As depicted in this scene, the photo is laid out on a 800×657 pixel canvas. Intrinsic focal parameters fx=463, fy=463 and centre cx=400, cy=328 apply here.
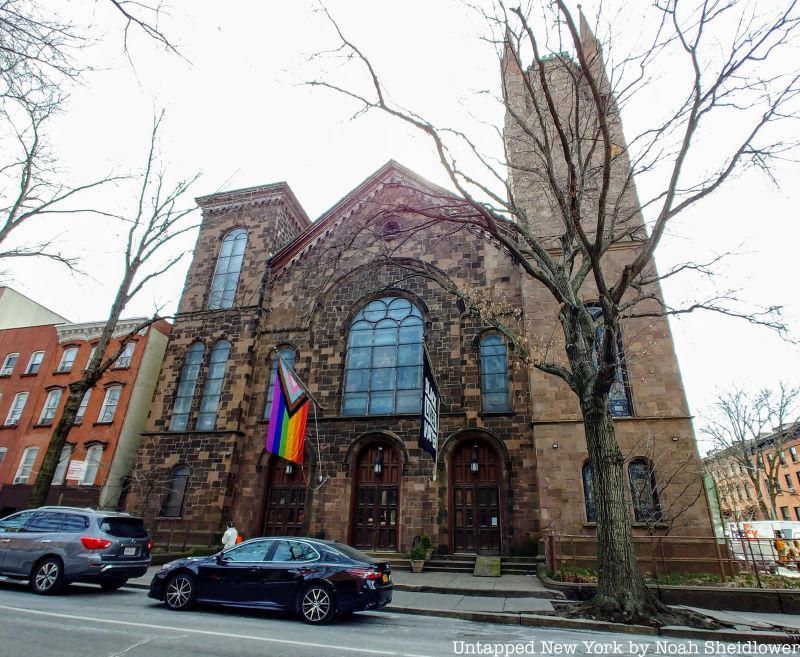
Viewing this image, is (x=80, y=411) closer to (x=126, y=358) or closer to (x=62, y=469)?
(x=62, y=469)

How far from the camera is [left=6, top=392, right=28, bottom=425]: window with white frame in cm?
2472

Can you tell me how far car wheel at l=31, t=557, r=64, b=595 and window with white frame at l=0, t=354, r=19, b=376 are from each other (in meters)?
22.9

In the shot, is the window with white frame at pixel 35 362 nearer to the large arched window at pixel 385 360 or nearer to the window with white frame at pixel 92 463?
the window with white frame at pixel 92 463

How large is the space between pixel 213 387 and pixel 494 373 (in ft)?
39.6

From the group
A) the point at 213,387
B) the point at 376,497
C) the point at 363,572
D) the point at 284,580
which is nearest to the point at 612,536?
the point at 363,572

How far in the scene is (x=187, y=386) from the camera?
20.6 m

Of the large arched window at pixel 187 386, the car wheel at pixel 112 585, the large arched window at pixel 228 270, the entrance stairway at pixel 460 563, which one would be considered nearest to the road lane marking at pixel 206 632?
the car wheel at pixel 112 585

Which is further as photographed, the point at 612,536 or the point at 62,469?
the point at 62,469

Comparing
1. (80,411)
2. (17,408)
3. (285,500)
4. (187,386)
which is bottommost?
(285,500)

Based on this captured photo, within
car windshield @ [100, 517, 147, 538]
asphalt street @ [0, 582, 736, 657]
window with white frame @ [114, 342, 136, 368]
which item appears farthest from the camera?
window with white frame @ [114, 342, 136, 368]

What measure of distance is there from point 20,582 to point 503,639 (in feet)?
34.0

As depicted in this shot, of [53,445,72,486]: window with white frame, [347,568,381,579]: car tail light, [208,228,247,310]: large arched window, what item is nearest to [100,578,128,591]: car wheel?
[347,568,381,579]: car tail light

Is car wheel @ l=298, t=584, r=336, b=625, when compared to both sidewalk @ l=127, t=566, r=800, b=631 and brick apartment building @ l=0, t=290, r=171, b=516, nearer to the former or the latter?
sidewalk @ l=127, t=566, r=800, b=631

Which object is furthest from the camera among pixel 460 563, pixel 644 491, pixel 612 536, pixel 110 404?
Answer: pixel 110 404
